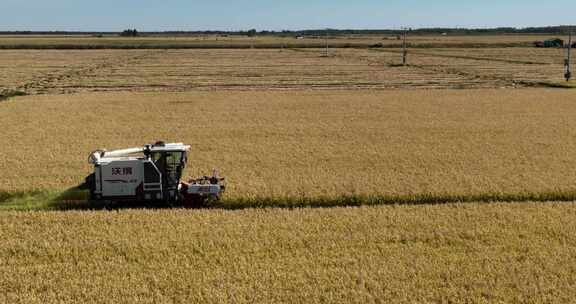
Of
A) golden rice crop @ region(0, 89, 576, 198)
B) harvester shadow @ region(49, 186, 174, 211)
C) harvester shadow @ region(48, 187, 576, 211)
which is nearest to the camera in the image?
harvester shadow @ region(49, 186, 174, 211)

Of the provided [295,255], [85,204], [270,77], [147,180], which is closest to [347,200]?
[295,255]

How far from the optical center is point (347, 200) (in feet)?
50.5

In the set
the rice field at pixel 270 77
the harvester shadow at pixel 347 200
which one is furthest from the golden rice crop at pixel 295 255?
the rice field at pixel 270 77

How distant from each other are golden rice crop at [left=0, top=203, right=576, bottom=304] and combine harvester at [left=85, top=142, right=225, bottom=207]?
49cm

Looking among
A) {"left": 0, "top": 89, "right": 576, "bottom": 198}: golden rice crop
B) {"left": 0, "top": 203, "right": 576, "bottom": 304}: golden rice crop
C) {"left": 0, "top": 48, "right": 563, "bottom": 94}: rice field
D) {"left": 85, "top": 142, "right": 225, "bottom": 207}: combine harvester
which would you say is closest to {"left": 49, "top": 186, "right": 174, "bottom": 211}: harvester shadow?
{"left": 85, "top": 142, "right": 225, "bottom": 207}: combine harvester

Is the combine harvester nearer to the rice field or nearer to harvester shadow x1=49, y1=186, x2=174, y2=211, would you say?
harvester shadow x1=49, y1=186, x2=174, y2=211

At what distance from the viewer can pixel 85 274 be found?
10281 mm

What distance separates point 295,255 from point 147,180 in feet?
15.1

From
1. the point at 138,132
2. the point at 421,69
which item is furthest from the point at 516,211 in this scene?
the point at 421,69

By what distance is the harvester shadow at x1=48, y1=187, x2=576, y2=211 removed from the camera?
49.2ft

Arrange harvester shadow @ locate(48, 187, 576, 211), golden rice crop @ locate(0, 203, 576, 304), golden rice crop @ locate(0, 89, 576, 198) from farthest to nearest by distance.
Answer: golden rice crop @ locate(0, 89, 576, 198) < harvester shadow @ locate(48, 187, 576, 211) < golden rice crop @ locate(0, 203, 576, 304)

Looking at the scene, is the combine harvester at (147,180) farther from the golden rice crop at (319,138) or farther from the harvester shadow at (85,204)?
the golden rice crop at (319,138)

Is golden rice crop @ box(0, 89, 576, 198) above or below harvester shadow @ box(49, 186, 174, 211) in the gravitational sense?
above

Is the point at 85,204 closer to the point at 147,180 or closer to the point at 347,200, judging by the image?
the point at 147,180
